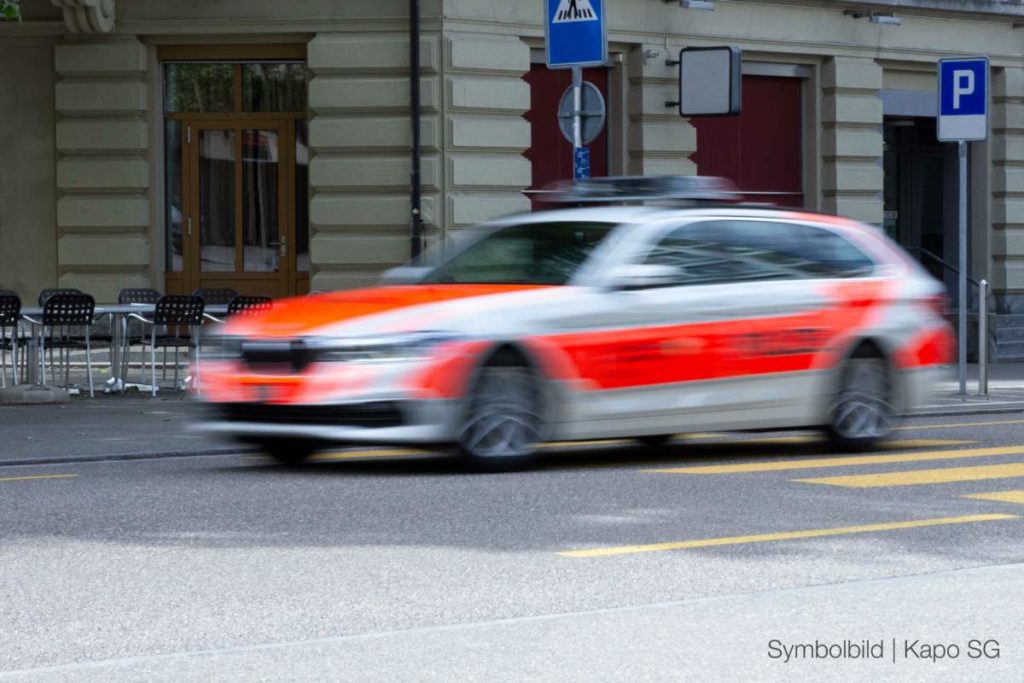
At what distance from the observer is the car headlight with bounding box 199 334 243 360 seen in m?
11.6

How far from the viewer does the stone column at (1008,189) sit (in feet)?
91.4

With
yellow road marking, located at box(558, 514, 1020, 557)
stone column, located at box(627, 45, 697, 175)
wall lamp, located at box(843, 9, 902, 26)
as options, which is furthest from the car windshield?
wall lamp, located at box(843, 9, 902, 26)

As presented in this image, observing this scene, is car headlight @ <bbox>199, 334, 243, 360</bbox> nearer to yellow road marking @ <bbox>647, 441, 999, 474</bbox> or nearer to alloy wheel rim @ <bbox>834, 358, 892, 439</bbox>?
yellow road marking @ <bbox>647, 441, 999, 474</bbox>

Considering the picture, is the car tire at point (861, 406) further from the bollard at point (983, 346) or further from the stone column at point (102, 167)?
the stone column at point (102, 167)

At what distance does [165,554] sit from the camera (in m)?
8.32

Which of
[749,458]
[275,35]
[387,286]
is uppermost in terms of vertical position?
[275,35]

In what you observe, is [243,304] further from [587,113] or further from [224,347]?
[224,347]

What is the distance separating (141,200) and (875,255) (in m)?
11.6

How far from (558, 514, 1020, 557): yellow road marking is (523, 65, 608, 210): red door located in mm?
14505

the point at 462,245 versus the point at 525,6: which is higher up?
the point at 525,6

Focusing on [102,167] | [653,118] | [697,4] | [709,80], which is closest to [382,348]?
[102,167]

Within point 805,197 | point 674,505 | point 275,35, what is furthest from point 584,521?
point 805,197

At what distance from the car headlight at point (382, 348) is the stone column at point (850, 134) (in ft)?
51.2

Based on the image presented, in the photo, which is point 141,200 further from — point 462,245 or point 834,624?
point 834,624
